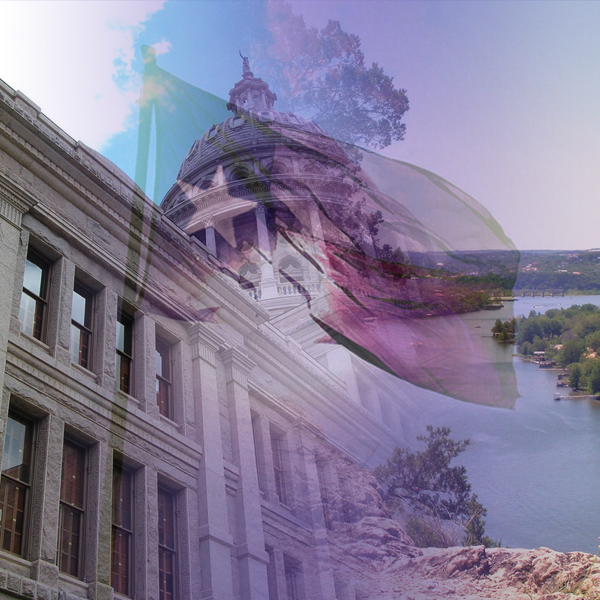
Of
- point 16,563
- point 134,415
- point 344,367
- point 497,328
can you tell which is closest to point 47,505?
point 16,563

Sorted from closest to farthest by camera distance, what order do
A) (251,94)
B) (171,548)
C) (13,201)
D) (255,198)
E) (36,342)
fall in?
(36,342)
(13,201)
(171,548)
(255,198)
(251,94)

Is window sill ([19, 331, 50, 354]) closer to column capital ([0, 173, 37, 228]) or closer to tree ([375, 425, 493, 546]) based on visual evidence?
column capital ([0, 173, 37, 228])

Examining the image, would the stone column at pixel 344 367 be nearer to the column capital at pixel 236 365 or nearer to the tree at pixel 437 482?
the tree at pixel 437 482

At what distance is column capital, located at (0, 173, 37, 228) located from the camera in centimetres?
1309

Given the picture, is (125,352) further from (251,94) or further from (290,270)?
(251,94)

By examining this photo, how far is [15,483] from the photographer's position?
11.3 m

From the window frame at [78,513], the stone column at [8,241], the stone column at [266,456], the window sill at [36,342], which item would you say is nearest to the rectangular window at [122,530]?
the window frame at [78,513]

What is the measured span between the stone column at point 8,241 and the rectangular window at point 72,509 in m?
1.81

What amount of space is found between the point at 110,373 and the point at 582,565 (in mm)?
8266

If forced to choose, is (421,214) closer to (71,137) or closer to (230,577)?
(71,137)

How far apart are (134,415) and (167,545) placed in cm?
222

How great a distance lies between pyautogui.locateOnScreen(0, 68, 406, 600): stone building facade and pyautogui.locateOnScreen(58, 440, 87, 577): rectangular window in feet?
0.08

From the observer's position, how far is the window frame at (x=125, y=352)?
14630 millimetres

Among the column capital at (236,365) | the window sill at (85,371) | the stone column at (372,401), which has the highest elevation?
the stone column at (372,401)
